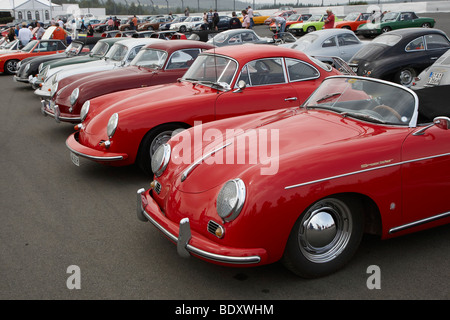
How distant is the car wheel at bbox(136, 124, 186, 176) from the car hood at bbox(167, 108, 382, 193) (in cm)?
132

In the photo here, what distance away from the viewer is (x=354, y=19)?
2808 cm

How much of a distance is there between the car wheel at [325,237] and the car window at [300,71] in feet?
11.2

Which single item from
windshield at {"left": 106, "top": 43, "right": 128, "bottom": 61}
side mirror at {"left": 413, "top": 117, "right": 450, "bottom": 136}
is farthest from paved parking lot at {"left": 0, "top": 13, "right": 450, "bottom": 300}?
windshield at {"left": 106, "top": 43, "right": 128, "bottom": 61}

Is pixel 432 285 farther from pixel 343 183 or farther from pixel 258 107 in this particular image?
pixel 258 107

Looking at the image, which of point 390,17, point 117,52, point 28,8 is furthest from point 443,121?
point 28,8

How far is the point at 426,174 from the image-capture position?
3.64m

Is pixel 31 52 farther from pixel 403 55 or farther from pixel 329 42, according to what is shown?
pixel 403 55

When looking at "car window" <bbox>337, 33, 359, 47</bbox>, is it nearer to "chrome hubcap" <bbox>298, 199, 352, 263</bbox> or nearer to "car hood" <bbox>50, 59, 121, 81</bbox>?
"car hood" <bbox>50, 59, 121, 81</bbox>

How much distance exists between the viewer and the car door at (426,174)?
11.7 feet

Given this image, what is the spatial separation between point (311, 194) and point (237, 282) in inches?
34.1

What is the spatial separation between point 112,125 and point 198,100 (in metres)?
1.11

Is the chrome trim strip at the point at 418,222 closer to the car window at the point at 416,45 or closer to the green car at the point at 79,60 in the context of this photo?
the car window at the point at 416,45

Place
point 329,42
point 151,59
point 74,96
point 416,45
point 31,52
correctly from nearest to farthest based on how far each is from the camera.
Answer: point 74,96, point 151,59, point 416,45, point 329,42, point 31,52
